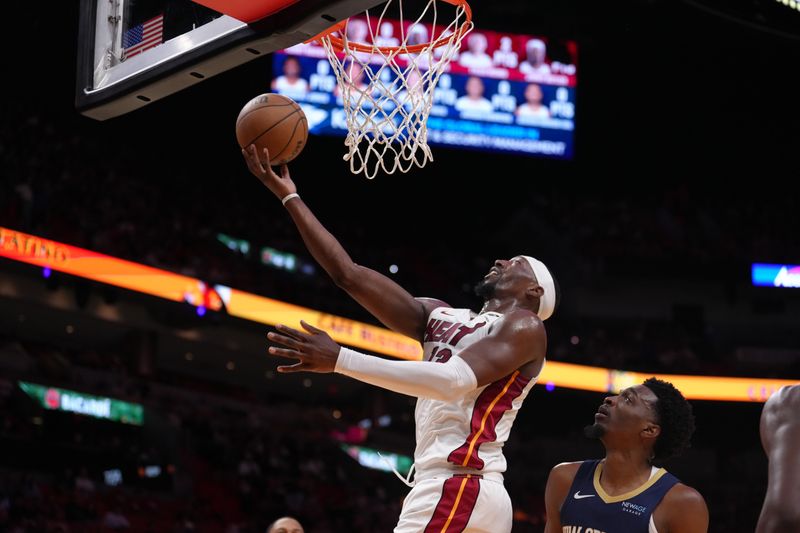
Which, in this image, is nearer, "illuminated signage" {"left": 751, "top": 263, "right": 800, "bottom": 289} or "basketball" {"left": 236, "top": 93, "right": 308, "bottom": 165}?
"basketball" {"left": 236, "top": 93, "right": 308, "bottom": 165}

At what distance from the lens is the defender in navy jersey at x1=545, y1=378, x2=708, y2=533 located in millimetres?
3766

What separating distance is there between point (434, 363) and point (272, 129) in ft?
3.94

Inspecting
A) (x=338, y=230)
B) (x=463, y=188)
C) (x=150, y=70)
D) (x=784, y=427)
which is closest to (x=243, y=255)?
(x=338, y=230)

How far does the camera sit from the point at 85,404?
528 inches

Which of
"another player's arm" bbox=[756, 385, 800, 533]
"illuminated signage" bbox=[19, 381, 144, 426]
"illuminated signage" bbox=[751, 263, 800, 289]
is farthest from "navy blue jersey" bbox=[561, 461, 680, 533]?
"illuminated signage" bbox=[751, 263, 800, 289]

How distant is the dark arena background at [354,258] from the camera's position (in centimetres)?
1345

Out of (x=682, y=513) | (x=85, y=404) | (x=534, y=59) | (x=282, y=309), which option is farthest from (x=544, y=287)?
(x=534, y=59)

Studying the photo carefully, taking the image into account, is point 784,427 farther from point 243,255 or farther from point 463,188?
point 463,188

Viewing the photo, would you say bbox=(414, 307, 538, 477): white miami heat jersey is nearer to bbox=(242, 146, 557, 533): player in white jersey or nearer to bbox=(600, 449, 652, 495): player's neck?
bbox=(242, 146, 557, 533): player in white jersey

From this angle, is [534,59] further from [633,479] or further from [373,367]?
[373,367]

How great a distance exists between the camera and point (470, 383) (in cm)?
339

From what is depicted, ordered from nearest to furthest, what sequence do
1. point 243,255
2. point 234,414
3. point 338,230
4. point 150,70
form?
1. point 150,70
2. point 234,414
3. point 243,255
4. point 338,230

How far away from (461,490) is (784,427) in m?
1.26

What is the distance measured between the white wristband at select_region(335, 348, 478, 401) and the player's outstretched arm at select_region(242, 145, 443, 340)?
665 millimetres
